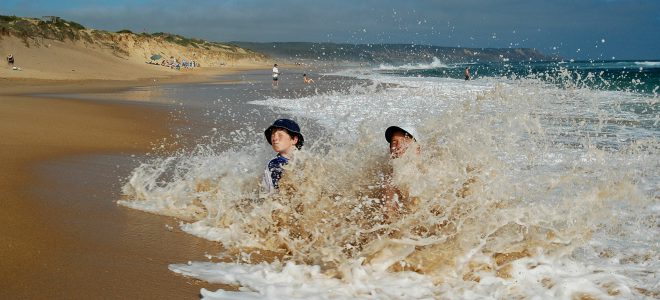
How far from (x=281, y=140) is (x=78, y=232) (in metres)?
1.67

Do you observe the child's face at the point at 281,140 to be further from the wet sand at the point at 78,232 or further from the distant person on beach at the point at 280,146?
the wet sand at the point at 78,232

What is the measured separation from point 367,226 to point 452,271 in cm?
73

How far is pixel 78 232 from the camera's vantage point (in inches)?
151

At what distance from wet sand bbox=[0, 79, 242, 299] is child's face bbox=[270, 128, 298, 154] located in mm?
1025

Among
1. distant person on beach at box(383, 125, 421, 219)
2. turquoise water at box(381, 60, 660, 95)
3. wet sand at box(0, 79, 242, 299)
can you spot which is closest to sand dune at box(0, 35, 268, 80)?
turquoise water at box(381, 60, 660, 95)

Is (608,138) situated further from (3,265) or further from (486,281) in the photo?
(3,265)

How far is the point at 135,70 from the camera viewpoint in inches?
1618

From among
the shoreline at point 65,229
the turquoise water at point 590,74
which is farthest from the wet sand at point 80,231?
the turquoise water at point 590,74

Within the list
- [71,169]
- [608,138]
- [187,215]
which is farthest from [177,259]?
[608,138]

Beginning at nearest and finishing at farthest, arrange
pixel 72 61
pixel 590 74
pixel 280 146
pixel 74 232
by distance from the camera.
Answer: pixel 74 232 < pixel 280 146 < pixel 590 74 < pixel 72 61

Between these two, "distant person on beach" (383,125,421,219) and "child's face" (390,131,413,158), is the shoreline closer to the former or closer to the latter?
"distant person on beach" (383,125,421,219)

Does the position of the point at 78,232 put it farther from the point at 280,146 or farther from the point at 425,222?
the point at 425,222

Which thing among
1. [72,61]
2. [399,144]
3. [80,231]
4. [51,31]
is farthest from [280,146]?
[51,31]

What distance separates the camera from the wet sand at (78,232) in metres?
2.95
